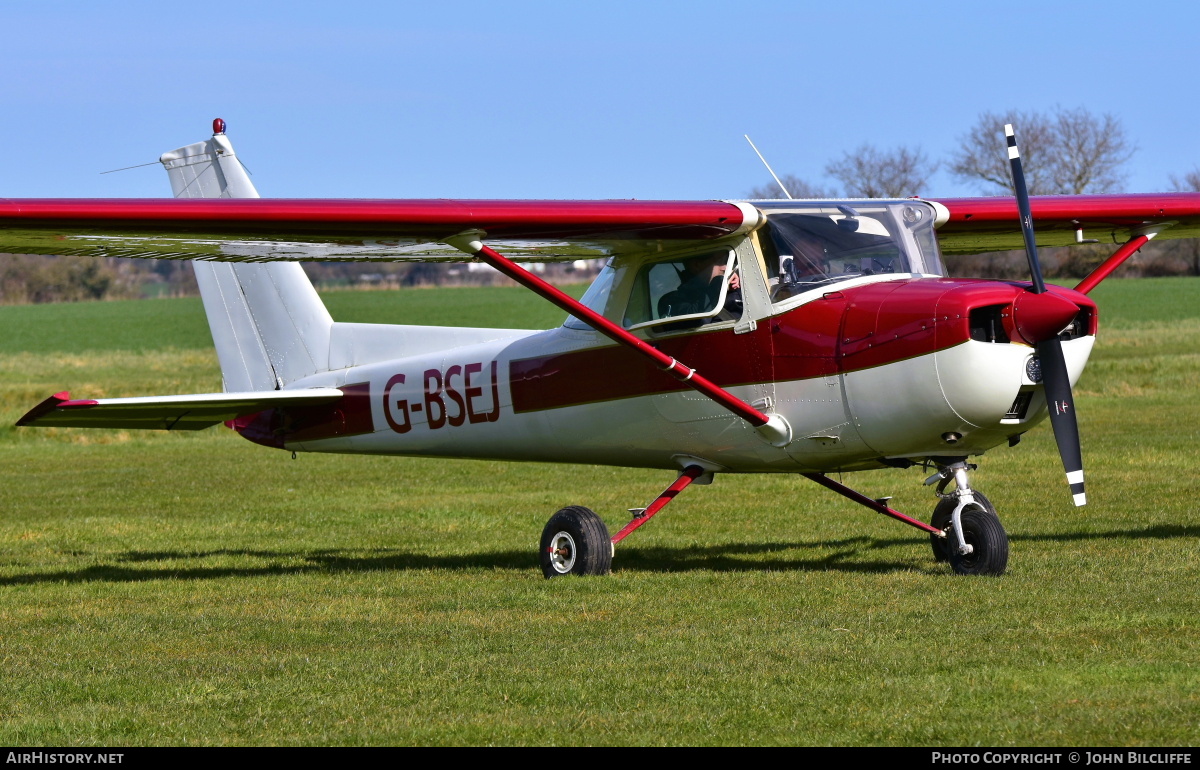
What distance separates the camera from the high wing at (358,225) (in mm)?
9180

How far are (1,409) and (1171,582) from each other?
27479mm

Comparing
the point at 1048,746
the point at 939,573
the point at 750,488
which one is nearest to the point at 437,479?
the point at 750,488

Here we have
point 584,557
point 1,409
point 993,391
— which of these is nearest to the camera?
point 993,391

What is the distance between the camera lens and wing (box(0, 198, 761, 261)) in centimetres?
914

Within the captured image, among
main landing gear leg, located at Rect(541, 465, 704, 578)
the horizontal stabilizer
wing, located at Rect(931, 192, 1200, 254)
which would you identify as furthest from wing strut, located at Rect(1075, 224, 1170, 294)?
the horizontal stabilizer

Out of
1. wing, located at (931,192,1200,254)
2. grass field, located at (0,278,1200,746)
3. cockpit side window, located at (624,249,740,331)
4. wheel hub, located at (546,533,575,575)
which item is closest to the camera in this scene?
grass field, located at (0,278,1200,746)

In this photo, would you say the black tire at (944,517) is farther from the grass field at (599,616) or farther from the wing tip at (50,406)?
the wing tip at (50,406)

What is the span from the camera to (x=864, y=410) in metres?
9.50

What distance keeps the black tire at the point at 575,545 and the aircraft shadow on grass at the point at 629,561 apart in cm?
65

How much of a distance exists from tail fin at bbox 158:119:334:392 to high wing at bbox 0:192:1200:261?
2.43 m

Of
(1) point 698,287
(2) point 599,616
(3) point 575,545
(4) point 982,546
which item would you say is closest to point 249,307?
(3) point 575,545

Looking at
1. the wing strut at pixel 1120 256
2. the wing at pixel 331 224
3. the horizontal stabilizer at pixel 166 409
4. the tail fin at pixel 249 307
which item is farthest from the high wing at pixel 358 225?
the tail fin at pixel 249 307

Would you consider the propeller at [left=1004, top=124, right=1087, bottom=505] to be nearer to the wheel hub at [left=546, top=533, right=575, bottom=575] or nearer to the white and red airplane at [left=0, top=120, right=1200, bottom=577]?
the white and red airplane at [left=0, top=120, right=1200, bottom=577]
